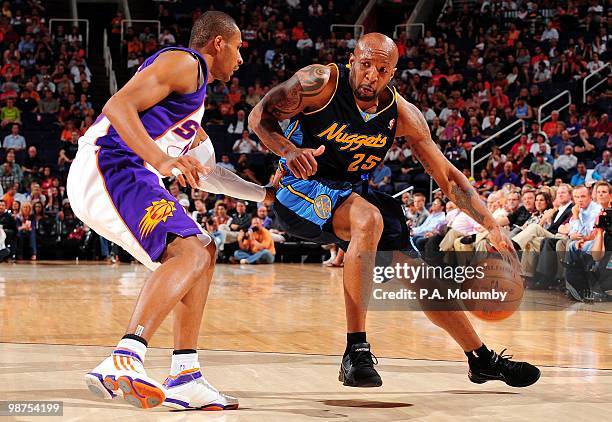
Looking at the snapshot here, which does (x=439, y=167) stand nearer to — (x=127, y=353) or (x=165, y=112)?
(x=165, y=112)

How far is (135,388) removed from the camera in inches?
122

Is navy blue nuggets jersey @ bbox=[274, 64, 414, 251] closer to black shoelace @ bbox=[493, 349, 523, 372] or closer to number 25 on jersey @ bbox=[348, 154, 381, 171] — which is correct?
number 25 on jersey @ bbox=[348, 154, 381, 171]

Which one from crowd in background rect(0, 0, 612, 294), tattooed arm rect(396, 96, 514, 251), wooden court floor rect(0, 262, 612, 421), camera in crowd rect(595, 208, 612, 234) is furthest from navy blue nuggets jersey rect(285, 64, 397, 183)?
crowd in background rect(0, 0, 612, 294)

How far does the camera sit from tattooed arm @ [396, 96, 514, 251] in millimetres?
4539

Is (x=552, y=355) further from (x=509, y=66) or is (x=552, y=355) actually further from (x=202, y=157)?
(x=509, y=66)

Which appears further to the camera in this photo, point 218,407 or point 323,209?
point 323,209

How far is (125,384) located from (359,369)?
1.14 meters

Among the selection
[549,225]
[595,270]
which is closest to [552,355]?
[595,270]

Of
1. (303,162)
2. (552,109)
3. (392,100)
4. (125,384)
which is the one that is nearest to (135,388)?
(125,384)

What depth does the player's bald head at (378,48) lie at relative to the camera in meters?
4.22

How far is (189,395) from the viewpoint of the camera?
11.8 feet

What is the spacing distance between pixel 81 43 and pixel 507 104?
9.58 meters

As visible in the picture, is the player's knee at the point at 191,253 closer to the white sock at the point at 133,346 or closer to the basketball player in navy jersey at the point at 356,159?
the white sock at the point at 133,346

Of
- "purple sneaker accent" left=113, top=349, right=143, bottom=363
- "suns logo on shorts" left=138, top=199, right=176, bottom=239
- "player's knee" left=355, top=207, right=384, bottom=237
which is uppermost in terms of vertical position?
"suns logo on shorts" left=138, top=199, right=176, bottom=239
